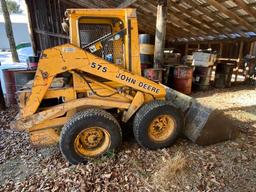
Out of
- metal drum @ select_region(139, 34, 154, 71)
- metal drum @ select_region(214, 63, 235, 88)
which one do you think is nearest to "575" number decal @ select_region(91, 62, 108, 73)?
metal drum @ select_region(139, 34, 154, 71)

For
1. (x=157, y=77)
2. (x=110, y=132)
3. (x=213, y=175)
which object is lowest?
(x=213, y=175)

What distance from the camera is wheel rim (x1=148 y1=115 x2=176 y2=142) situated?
279cm

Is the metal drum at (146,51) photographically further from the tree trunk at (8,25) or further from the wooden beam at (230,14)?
the tree trunk at (8,25)

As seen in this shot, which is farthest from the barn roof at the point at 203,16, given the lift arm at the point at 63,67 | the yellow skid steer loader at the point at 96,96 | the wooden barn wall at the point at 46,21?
the lift arm at the point at 63,67

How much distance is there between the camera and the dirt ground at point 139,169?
7.27 ft

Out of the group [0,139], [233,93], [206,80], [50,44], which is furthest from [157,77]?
[50,44]

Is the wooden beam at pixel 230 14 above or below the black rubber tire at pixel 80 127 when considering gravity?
above

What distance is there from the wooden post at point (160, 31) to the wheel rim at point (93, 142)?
2.85 metres

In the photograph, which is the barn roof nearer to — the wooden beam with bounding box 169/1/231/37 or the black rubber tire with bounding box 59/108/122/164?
the wooden beam with bounding box 169/1/231/37

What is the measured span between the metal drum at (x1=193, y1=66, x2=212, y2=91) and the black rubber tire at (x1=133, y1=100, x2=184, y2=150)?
3.47m

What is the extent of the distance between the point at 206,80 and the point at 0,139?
16.8 ft

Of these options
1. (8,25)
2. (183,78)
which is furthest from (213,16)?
(8,25)

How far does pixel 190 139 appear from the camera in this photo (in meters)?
2.99

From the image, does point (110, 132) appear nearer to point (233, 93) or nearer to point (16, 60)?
point (233, 93)
